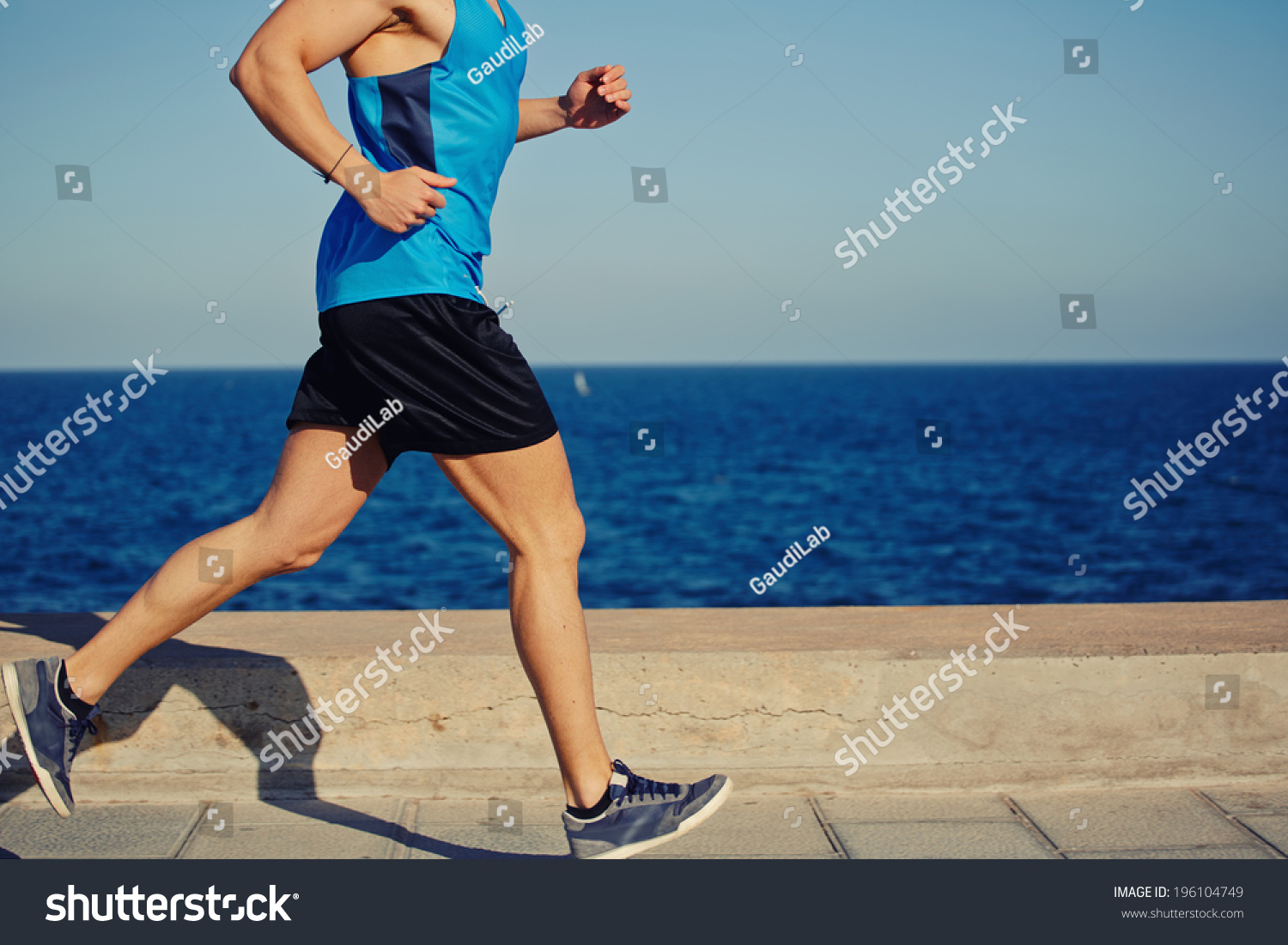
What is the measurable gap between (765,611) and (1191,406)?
76554 mm

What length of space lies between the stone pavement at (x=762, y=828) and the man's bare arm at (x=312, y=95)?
1368mm

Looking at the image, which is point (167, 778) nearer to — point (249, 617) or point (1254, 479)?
point (249, 617)

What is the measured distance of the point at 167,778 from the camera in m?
2.69

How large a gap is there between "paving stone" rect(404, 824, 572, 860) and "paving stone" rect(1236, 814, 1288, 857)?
1511mm

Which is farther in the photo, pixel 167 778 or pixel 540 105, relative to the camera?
pixel 167 778

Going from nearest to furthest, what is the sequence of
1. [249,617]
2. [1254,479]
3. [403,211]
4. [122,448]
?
[403,211], [249,617], [1254,479], [122,448]

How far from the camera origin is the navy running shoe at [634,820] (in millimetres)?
2051

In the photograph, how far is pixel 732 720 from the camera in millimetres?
2768

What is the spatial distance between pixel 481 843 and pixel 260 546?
86 cm

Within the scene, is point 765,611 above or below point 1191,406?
below

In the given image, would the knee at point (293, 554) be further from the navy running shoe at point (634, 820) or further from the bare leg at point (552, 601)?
the navy running shoe at point (634, 820)

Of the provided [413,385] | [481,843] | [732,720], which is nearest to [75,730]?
[481,843]

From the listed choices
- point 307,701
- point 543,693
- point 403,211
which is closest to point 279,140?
point 403,211

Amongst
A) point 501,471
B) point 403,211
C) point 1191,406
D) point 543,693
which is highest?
point 1191,406
